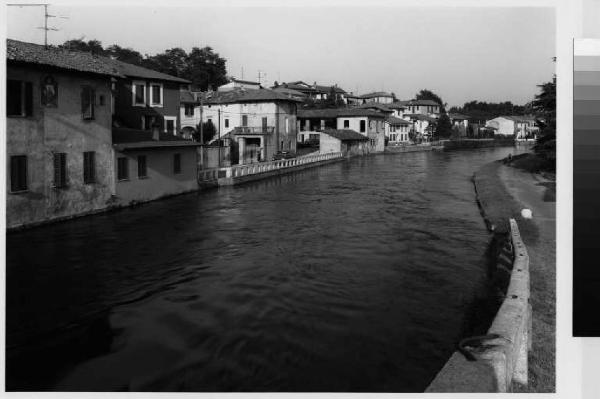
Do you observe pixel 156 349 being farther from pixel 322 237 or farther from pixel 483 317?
pixel 322 237

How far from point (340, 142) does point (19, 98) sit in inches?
1866

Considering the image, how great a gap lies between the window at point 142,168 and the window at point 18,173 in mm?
6903

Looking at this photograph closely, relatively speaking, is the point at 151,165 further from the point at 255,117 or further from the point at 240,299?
the point at 255,117

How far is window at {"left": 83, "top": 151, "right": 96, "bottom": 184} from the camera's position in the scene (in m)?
21.8

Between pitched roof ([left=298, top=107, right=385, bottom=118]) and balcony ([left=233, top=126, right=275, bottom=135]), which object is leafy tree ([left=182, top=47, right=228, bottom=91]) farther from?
balcony ([left=233, top=126, right=275, bottom=135])

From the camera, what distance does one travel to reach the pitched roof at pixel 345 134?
209ft

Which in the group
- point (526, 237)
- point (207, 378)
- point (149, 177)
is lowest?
point (207, 378)

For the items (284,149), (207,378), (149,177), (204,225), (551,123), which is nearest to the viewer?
(207,378)

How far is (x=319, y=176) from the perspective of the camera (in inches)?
1698

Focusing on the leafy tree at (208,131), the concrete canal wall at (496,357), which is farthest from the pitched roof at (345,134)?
the concrete canal wall at (496,357)

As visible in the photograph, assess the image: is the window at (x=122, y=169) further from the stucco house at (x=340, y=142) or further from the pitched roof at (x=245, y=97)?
the stucco house at (x=340, y=142)

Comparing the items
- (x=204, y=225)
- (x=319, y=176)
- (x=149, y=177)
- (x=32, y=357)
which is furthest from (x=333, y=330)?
(x=319, y=176)

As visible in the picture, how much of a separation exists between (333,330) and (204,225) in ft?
38.6

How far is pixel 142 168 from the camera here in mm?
25609
